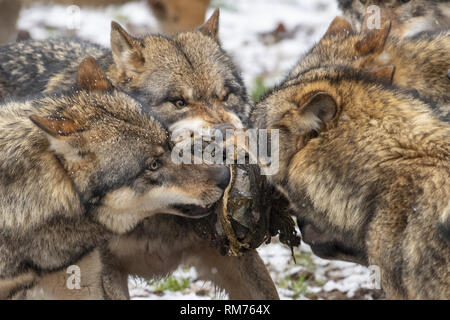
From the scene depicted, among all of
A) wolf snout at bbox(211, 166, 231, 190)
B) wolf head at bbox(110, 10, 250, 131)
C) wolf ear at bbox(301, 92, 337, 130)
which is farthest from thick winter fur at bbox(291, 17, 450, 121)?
wolf snout at bbox(211, 166, 231, 190)

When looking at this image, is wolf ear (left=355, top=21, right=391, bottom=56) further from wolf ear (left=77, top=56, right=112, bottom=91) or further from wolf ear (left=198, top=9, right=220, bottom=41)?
wolf ear (left=77, top=56, right=112, bottom=91)

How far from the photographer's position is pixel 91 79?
13.1 ft

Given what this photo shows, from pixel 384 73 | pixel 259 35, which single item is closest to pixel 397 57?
pixel 384 73

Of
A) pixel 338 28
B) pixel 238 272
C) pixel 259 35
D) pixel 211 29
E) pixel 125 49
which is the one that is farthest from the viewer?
pixel 259 35

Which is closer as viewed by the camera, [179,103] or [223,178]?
[223,178]

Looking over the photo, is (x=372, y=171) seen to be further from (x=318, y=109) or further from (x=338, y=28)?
(x=338, y=28)

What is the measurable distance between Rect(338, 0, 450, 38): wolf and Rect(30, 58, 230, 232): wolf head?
2693 millimetres

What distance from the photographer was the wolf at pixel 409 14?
5.78 metres

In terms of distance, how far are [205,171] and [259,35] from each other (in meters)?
7.61

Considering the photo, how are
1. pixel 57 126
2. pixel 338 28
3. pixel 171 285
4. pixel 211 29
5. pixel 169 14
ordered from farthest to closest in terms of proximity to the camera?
pixel 169 14, pixel 171 285, pixel 211 29, pixel 338 28, pixel 57 126

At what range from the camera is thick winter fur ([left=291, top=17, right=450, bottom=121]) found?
4.32 m

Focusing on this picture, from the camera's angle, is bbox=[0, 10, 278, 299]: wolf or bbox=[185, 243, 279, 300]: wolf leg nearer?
bbox=[0, 10, 278, 299]: wolf

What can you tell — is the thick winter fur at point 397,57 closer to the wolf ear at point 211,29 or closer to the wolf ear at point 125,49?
the wolf ear at point 211,29
